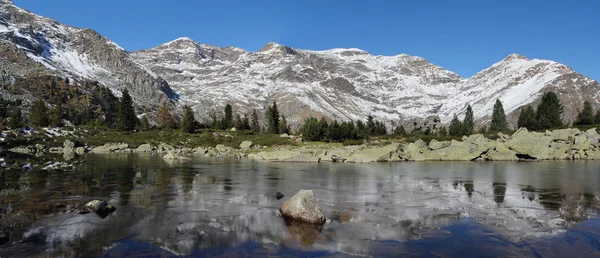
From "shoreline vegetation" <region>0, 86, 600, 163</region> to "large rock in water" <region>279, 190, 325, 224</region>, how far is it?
5174 cm

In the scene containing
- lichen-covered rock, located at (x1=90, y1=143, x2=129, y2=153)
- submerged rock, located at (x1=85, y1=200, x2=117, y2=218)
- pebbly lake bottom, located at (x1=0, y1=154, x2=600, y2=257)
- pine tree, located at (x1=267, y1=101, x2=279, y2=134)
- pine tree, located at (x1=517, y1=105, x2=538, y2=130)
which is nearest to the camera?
pebbly lake bottom, located at (x1=0, y1=154, x2=600, y2=257)

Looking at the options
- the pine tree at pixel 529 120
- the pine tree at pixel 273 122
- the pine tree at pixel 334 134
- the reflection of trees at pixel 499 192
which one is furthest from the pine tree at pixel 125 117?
the pine tree at pixel 529 120

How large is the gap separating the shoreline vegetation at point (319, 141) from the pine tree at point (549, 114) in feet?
1.15

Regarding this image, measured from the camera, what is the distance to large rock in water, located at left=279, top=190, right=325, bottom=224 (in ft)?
57.2

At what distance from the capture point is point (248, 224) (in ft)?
57.2

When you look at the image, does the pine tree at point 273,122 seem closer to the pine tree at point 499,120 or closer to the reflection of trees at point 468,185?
the pine tree at point 499,120

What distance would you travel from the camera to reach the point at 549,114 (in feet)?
521

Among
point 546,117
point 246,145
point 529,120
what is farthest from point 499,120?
point 246,145

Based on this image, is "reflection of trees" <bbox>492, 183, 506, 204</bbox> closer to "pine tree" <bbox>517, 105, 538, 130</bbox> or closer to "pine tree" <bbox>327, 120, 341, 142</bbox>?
"pine tree" <bbox>327, 120, 341, 142</bbox>

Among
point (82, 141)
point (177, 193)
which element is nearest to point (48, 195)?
point (177, 193)

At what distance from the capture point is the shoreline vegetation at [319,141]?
73.8m

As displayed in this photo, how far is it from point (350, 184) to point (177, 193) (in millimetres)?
14604

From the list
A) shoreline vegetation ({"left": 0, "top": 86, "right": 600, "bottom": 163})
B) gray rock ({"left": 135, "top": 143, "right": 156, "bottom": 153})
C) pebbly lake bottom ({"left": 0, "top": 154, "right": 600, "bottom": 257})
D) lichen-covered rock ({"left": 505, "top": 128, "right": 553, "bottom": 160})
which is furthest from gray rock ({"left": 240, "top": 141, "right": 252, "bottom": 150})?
pebbly lake bottom ({"left": 0, "top": 154, "right": 600, "bottom": 257})

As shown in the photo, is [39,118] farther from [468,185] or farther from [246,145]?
[468,185]
